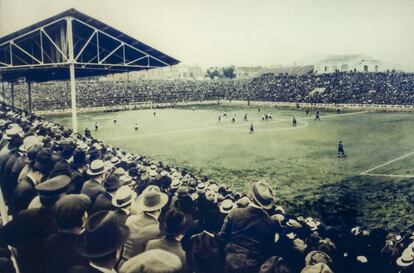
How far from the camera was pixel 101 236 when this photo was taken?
3617 millimetres

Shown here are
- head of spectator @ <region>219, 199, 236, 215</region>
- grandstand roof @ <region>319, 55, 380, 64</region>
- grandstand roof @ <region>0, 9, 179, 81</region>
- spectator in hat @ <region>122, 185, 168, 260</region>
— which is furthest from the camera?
grandstand roof @ <region>319, 55, 380, 64</region>

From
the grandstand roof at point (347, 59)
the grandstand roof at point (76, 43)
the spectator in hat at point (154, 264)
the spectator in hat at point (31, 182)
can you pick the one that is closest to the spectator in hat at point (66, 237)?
the spectator in hat at point (154, 264)

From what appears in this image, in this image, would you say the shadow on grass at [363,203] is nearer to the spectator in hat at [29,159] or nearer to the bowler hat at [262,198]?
the bowler hat at [262,198]

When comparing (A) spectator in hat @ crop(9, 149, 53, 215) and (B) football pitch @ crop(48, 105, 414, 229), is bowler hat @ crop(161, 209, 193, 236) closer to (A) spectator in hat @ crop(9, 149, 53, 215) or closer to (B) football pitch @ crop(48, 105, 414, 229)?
(A) spectator in hat @ crop(9, 149, 53, 215)

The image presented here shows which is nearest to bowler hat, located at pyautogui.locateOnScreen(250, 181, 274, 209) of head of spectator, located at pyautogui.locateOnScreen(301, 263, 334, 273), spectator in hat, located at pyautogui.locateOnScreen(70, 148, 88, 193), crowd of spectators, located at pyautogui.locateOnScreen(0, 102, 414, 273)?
crowd of spectators, located at pyautogui.locateOnScreen(0, 102, 414, 273)

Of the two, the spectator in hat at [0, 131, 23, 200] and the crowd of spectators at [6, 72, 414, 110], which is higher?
the crowd of spectators at [6, 72, 414, 110]

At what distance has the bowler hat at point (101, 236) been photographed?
3561 mm

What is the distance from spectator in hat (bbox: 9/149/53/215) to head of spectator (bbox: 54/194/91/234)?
112 centimetres

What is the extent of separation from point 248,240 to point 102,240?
61.2 inches

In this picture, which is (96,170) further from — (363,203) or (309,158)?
(309,158)

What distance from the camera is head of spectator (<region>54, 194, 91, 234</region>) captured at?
12.8ft

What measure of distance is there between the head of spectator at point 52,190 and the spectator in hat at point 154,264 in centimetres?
162

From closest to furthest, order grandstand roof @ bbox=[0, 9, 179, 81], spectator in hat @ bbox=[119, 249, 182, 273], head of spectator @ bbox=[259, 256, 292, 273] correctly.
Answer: spectator in hat @ bbox=[119, 249, 182, 273], head of spectator @ bbox=[259, 256, 292, 273], grandstand roof @ bbox=[0, 9, 179, 81]

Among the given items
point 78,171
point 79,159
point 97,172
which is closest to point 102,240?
point 78,171
